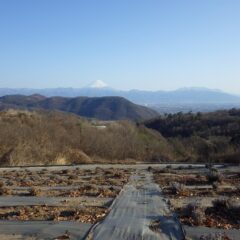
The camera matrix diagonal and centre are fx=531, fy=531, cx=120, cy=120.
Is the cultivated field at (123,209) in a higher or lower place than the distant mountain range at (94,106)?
higher

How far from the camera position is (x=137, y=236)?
1175cm

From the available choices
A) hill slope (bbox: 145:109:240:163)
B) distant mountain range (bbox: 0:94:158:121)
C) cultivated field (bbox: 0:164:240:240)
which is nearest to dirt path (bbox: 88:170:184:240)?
cultivated field (bbox: 0:164:240:240)

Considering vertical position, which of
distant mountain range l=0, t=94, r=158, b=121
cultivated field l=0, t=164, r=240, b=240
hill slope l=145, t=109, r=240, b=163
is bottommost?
distant mountain range l=0, t=94, r=158, b=121

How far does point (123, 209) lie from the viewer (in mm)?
15516

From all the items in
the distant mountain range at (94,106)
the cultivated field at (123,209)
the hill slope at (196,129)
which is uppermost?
the cultivated field at (123,209)

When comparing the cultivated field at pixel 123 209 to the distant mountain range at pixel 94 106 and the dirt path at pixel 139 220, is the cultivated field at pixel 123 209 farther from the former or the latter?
the distant mountain range at pixel 94 106

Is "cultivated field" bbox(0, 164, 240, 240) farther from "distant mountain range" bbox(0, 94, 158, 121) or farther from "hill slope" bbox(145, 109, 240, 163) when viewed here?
"distant mountain range" bbox(0, 94, 158, 121)

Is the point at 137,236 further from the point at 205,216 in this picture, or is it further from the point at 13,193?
the point at 13,193

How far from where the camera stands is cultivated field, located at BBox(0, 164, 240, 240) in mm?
12211

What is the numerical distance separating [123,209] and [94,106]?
14285 centimetres

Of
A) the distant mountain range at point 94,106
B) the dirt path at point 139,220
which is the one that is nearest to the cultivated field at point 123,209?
the dirt path at point 139,220

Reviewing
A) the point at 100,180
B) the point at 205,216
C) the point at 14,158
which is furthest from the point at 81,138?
the point at 205,216

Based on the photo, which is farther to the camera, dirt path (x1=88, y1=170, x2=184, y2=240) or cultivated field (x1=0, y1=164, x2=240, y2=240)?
cultivated field (x1=0, y1=164, x2=240, y2=240)

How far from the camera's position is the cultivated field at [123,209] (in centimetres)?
1221
